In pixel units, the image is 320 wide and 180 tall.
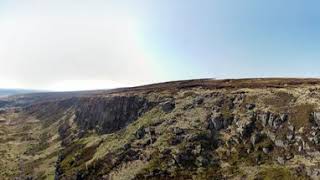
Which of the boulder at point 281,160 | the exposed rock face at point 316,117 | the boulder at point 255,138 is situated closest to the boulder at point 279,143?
the boulder at point 281,160

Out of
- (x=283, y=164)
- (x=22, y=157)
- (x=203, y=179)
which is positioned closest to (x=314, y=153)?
(x=283, y=164)

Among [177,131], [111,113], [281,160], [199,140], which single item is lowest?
A: [281,160]

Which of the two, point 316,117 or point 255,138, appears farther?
point 255,138

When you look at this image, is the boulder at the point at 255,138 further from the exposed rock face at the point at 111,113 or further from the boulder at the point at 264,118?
the exposed rock face at the point at 111,113

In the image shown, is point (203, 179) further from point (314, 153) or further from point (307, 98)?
point (307, 98)

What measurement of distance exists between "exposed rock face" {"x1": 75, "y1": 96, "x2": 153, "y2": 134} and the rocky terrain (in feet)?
1.40

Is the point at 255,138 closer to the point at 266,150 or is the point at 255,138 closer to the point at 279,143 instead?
the point at 266,150

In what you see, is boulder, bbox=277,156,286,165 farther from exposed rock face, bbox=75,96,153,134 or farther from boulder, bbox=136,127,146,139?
exposed rock face, bbox=75,96,153,134

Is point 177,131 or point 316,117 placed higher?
point 316,117

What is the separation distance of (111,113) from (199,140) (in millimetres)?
46914

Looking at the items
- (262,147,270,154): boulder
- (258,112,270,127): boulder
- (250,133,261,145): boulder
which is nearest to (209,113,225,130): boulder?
(258,112,270,127): boulder

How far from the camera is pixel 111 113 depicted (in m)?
130

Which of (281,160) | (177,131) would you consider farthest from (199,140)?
(281,160)

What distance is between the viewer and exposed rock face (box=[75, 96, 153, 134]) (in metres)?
120
